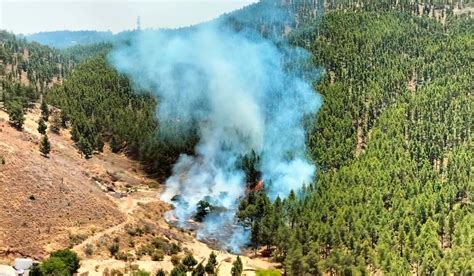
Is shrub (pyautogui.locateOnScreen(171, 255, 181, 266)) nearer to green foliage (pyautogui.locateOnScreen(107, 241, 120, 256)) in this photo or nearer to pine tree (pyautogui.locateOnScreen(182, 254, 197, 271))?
pine tree (pyautogui.locateOnScreen(182, 254, 197, 271))

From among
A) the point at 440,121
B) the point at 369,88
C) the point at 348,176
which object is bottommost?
the point at 348,176

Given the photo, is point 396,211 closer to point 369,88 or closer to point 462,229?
point 462,229

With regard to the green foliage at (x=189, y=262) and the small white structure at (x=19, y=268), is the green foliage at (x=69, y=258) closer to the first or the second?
the small white structure at (x=19, y=268)

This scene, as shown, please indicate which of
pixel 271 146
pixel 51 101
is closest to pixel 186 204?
pixel 271 146

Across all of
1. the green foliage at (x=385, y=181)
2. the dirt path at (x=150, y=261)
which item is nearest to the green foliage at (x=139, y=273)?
the dirt path at (x=150, y=261)

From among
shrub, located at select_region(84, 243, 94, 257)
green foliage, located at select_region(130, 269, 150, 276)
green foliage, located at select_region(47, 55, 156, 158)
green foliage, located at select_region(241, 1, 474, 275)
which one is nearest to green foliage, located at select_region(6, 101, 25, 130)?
green foliage, located at select_region(47, 55, 156, 158)

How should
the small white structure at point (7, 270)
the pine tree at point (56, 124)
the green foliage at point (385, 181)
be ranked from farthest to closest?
the pine tree at point (56, 124), the green foliage at point (385, 181), the small white structure at point (7, 270)

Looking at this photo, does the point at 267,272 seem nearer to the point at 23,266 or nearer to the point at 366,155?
the point at 23,266
